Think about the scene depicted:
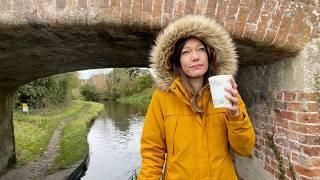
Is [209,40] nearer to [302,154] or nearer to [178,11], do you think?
[178,11]

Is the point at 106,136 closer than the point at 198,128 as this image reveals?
No

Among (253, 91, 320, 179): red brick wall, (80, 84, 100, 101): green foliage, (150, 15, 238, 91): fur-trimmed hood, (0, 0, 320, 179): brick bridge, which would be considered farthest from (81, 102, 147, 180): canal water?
(80, 84, 100, 101): green foliage

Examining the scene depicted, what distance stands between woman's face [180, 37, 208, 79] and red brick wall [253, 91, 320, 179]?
1266 millimetres

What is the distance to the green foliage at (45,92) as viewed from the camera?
24.2 metres

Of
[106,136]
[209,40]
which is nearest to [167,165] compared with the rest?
[209,40]

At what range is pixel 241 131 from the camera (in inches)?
104

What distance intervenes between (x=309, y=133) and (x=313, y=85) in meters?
0.41

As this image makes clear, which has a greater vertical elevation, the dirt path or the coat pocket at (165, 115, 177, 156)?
the coat pocket at (165, 115, 177, 156)

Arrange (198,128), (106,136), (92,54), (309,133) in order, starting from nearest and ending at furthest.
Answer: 1. (198,128)
2. (309,133)
3. (92,54)
4. (106,136)

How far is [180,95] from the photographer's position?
282 centimetres

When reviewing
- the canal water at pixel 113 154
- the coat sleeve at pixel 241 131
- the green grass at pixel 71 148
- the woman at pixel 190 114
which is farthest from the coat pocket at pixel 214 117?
the canal water at pixel 113 154

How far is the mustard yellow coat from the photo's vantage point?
2764 mm

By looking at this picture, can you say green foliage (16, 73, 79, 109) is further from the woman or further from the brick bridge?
the woman

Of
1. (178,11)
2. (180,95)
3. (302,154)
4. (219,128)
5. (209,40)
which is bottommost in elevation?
(302,154)
